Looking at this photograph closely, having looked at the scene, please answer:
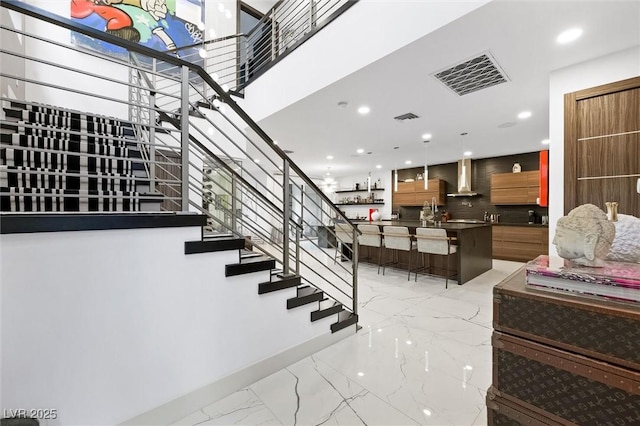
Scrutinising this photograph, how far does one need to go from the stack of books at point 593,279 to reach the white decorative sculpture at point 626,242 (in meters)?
0.11

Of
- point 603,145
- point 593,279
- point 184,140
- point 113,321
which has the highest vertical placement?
point 603,145

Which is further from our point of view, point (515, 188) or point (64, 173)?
point (515, 188)

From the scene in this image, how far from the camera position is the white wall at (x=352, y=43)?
2258 millimetres

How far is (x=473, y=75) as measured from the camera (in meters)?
2.92

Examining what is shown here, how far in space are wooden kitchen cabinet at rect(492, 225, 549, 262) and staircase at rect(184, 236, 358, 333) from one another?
5775mm

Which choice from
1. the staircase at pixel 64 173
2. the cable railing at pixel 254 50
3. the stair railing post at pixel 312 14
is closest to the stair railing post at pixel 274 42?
the cable railing at pixel 254 50

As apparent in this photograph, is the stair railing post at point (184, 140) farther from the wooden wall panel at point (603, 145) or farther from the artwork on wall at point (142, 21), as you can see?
the wooden wall panel at point (603, 145)

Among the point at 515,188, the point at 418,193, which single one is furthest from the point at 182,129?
the point at 418,193

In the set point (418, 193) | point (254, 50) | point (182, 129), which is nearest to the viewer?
point (182, 129)

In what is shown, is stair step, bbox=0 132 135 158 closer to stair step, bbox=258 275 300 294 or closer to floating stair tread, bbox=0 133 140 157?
floating stair tread, bbox=0 133 140 157

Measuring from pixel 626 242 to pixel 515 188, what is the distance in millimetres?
6702

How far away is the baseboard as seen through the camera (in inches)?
60.4

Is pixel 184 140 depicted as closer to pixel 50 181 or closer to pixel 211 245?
pixel 211 245

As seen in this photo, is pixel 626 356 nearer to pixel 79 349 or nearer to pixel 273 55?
pixel 79 349
